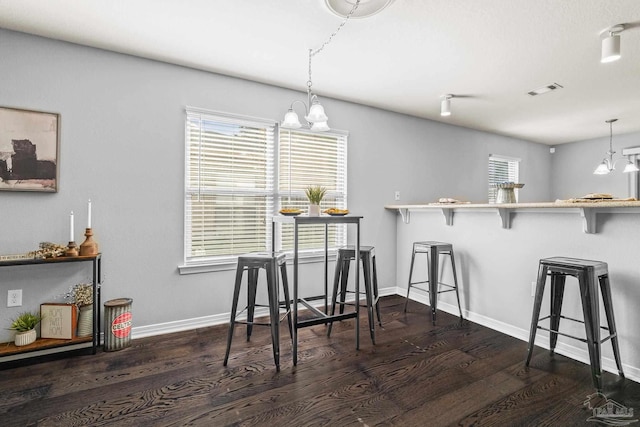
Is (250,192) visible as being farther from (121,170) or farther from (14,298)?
(14,298)

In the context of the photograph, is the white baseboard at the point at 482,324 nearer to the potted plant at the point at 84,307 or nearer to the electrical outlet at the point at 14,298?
the potted plant at the point at 84,307

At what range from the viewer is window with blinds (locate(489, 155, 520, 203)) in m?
5.24

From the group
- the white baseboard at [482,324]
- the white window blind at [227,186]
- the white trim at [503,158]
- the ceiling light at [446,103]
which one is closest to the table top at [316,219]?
the white window blind at [227,186]

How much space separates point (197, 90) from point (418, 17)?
199 cm

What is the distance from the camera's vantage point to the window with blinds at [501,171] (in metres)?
5.24

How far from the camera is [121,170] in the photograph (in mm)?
2652

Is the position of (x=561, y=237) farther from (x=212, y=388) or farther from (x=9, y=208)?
(x=9, y=208)

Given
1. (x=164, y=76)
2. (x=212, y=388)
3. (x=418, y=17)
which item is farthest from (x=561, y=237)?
(x=164, y=76)

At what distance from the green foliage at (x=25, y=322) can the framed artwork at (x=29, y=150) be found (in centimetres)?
93

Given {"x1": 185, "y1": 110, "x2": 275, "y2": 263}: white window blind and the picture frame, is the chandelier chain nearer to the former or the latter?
{"x1": 185, "y1": 110, "x2": 275, "y2": 263}: white window blind

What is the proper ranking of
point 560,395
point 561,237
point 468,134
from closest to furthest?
point 560,395, point 561,237, point 468,134

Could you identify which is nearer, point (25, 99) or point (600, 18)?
point (600, 18)

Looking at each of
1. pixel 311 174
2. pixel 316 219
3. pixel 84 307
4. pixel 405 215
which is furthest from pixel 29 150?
pixel 405 215

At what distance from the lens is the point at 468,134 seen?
4.96 metres
